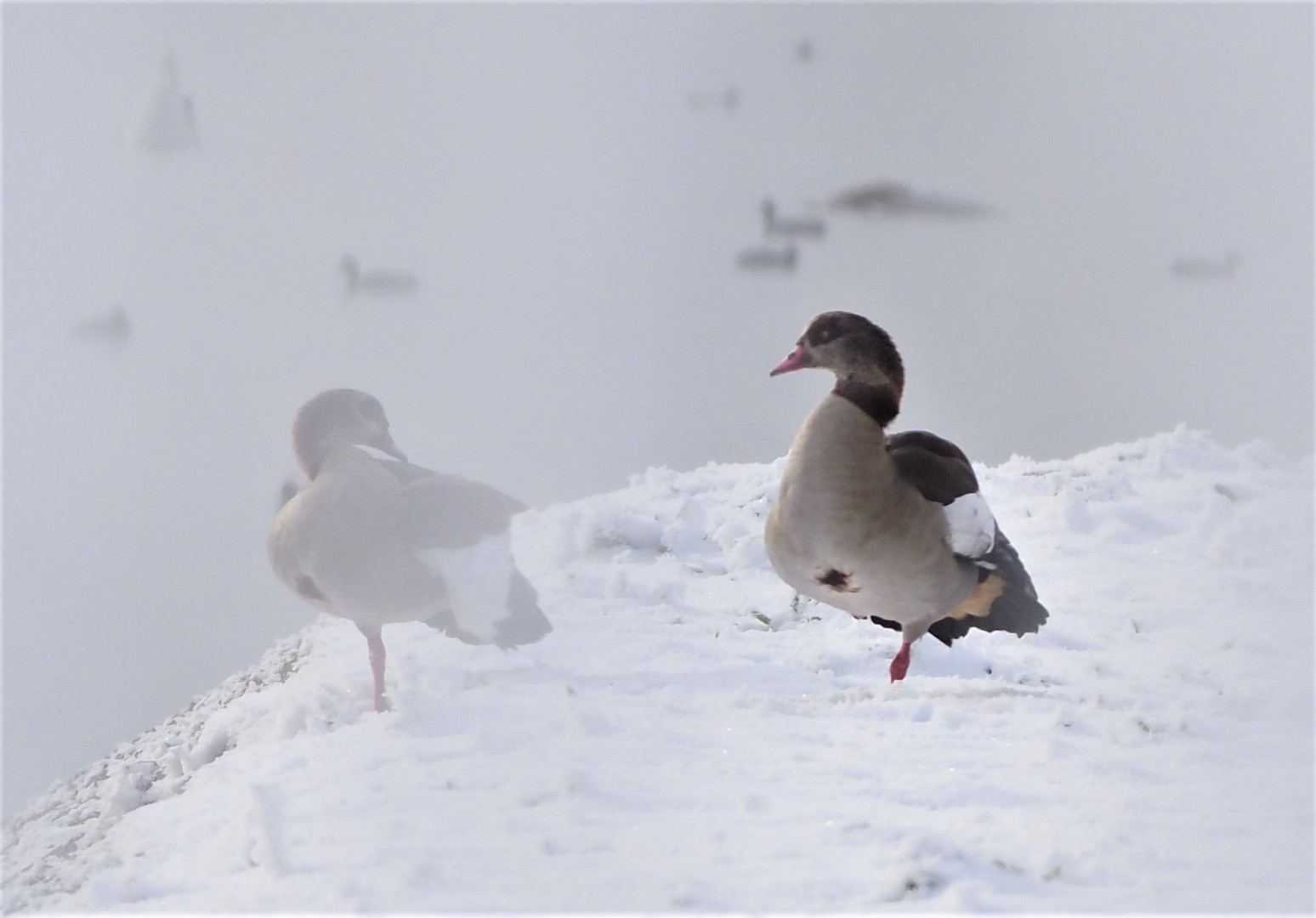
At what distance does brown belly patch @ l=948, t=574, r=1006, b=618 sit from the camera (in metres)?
3.67

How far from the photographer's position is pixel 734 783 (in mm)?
2691

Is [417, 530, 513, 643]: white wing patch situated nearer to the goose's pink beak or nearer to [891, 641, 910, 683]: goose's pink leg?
the goose's pink beak

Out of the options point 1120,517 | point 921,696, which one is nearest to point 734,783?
point 921,696

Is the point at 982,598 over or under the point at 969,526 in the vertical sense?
under

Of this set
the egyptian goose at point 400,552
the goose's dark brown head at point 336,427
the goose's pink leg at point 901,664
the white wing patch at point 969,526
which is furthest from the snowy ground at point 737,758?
the goose's dark brown head at point 336,427

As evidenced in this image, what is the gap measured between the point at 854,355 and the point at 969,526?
1.99ft

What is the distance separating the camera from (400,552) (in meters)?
3.51

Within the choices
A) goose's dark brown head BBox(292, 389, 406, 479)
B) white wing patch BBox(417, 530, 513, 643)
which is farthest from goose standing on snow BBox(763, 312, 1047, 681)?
goose's dark brown head BBox(292, 389, 406, 479)

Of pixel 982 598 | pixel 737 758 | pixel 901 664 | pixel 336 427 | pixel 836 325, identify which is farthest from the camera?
pixel 336 427

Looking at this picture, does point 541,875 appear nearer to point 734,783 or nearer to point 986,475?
point 734,783

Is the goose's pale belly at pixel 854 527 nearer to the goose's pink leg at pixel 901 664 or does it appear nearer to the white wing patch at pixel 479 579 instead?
the goose's pink leg at pixel 901 664

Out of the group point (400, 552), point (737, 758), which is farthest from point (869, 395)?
point (400, 552)

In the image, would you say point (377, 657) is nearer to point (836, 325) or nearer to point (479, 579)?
point (479, 579)

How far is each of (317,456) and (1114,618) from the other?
9.04 ft
